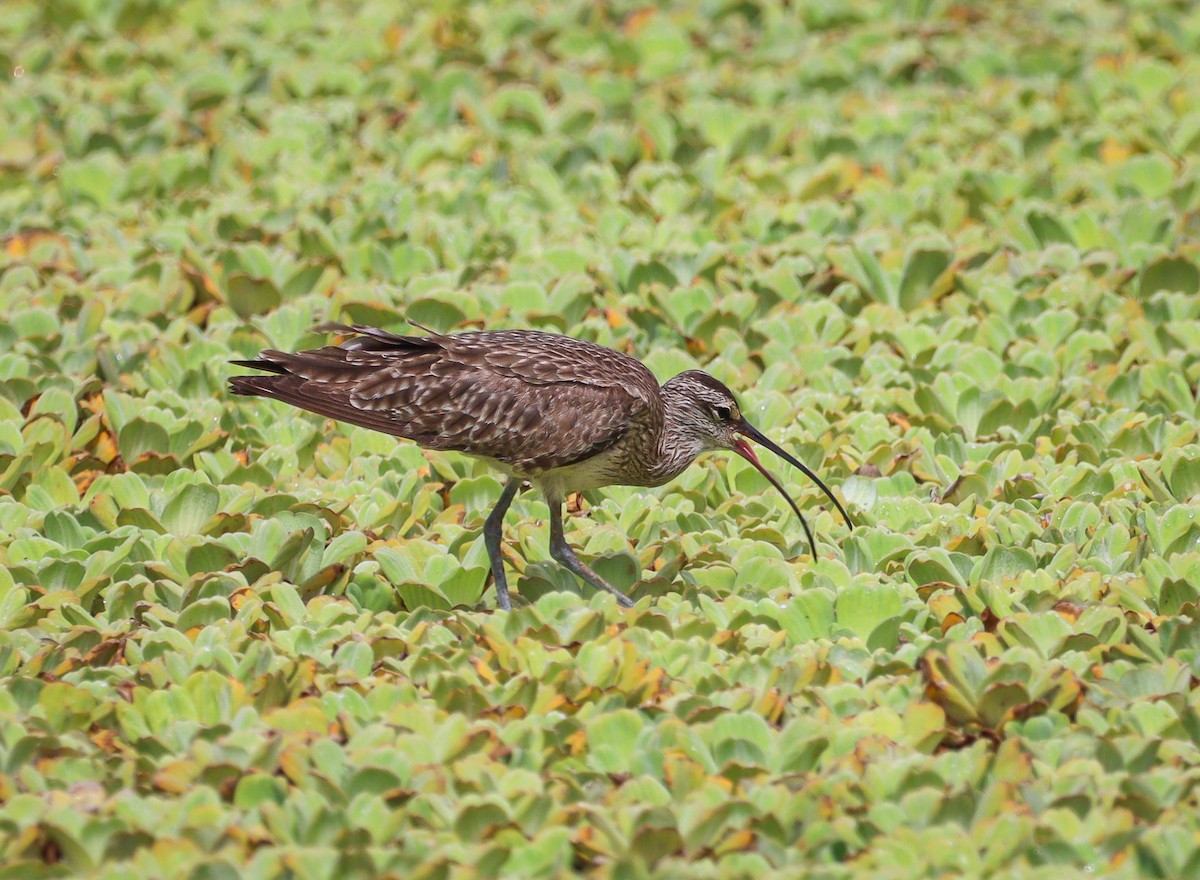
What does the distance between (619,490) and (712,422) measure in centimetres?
74

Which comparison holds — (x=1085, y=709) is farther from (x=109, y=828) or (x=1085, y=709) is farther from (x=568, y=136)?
(x=568, y=136)

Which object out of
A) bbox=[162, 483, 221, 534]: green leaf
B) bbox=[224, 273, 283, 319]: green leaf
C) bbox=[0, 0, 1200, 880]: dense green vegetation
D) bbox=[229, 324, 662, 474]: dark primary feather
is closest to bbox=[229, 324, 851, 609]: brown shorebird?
bbox=[229, 324, 662, 474]: dark primary feather

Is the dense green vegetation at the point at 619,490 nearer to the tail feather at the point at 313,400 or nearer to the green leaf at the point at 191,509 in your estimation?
the green leaf at the point at 191,509

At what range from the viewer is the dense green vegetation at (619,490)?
4.91 m

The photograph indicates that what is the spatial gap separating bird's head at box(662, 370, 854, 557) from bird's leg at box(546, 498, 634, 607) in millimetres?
565

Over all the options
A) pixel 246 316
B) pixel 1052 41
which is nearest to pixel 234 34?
pixel 246 316

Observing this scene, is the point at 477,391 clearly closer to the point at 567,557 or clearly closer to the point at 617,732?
the point at 567,557

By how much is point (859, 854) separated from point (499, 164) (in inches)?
243

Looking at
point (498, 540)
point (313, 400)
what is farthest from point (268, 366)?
point (498, 540)

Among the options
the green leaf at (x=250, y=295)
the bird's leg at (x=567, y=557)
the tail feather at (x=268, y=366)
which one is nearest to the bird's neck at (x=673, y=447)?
the bird's leg at (x=567, y=557)

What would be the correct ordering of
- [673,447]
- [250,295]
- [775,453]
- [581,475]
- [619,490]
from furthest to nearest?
[250,295] < [619,490] < [775,453] < [673,447] < [581,475]

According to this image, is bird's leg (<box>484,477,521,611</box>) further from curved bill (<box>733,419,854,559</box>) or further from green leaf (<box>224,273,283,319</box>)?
green leaf (<box>224,273,283,319</box>)

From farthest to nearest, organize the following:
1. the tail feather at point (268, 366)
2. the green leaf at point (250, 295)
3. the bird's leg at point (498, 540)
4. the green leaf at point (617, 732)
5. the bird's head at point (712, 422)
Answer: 1. the green leaf at point (250, 295)
2. the bird's head at point (712, 422)
3. the tail feather at point (268, 366)
4. the bird's leg at point (498, 540)
5. the green leaf at point (617, 732)

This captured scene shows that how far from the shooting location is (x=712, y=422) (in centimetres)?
686
